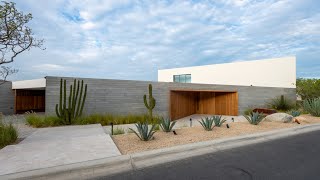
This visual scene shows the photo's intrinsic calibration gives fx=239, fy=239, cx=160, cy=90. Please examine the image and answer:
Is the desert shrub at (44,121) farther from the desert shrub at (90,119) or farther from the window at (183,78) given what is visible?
the window at (183,78)

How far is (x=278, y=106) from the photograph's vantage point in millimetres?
23328

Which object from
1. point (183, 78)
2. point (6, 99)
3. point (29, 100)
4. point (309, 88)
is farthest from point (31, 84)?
point (309, 88)

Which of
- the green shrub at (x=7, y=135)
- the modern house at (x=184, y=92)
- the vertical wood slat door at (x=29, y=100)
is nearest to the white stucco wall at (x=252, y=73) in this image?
the modern house at (x=184, y=92)

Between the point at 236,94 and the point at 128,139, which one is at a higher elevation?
the point at 236,94

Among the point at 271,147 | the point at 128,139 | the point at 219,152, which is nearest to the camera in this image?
the point at 219,152

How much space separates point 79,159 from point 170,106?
38.9ft

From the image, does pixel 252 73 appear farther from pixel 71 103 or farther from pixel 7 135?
pixel 7 135

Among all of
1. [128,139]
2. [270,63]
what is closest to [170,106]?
[128,139]

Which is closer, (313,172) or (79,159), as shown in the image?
(313,172)

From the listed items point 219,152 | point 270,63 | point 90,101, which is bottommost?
point 219,152

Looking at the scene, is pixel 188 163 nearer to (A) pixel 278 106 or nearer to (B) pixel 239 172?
(B) pixel 239 172

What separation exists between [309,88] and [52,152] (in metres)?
28.1

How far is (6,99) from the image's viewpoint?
70.7 ft

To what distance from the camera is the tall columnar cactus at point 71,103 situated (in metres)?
13.2
